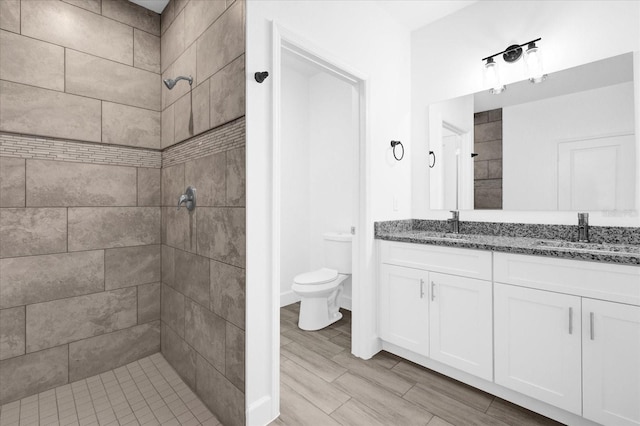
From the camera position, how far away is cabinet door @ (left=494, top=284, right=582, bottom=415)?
1452 millimetres

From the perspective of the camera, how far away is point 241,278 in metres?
1.48

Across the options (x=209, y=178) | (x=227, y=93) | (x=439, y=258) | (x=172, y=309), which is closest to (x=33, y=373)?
(x=172, y=309)

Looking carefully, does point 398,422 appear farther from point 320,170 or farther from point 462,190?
point 320,170

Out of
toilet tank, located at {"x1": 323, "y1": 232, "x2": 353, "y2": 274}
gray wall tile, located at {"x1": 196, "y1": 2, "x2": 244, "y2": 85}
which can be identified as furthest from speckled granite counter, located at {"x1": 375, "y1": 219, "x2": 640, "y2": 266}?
gray wall tile, located at {"x1": 196, "y1": 2, "x2": 244, "y2": 85}

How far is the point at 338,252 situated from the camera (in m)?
2.91

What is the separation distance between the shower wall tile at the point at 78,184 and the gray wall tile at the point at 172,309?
73 cm

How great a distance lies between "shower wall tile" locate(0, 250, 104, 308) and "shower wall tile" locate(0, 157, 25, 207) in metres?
0.34

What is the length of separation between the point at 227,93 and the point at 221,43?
30 cm

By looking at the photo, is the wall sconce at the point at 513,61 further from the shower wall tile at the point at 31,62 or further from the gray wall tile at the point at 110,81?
the shower wall tile at the point at 31,62

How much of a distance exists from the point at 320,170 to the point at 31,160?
2415 millimetres

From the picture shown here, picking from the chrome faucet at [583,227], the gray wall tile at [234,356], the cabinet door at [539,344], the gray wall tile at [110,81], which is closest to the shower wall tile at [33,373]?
the gray wall tile at [234,356]

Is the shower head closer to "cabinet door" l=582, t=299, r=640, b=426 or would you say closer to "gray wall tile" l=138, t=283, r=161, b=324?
"gray wall tile" l=138, t=283, r=161, b=324

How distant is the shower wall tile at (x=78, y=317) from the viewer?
1860 millimetres

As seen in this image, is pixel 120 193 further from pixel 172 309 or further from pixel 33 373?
pixel 33 373
